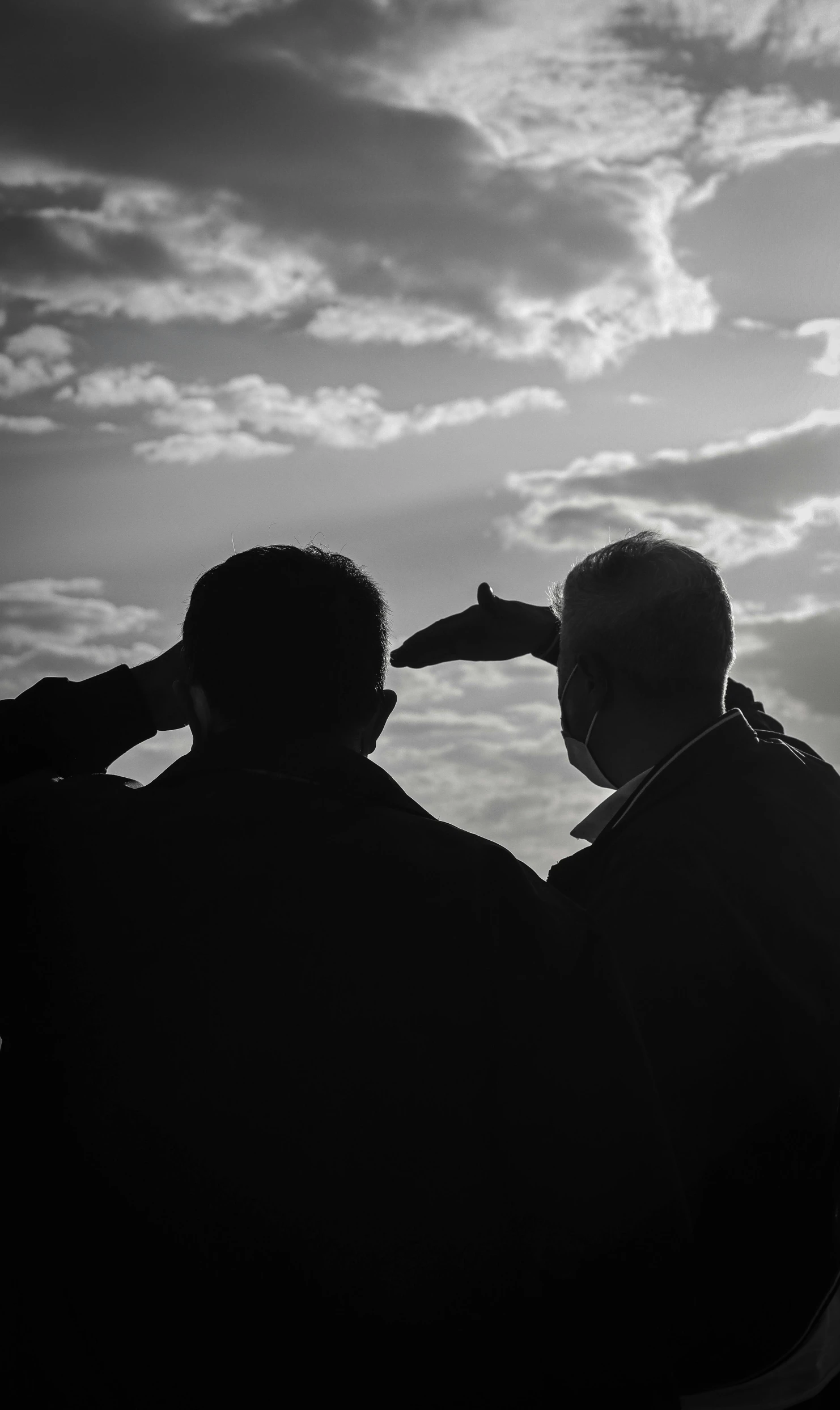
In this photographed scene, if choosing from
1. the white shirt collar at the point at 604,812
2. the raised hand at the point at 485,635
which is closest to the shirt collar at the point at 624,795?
the white shirt collar at the point at 604,812

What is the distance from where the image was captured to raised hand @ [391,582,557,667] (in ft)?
15.4

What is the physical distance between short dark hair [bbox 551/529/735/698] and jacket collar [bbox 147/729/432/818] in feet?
5.24

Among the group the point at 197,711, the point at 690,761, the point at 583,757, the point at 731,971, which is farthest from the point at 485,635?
the point at 197,711

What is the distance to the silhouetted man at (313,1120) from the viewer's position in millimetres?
2168

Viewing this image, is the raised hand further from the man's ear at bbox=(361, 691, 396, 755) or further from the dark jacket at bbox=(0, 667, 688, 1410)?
the dark jacket at bbox=(0, 667, 688, 1410)

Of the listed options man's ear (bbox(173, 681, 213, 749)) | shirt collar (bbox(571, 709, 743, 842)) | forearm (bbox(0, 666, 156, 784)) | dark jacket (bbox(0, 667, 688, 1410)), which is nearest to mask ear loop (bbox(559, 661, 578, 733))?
shirt collar (bbox(571, 709, 743, 842))

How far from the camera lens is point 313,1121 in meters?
2.21

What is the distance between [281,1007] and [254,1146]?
24 cm

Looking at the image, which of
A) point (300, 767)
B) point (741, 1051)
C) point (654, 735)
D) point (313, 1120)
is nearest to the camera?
point (313, 1120)

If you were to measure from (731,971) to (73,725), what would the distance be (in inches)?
71.1

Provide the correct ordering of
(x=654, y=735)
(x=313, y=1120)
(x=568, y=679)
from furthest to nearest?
(x=568, y=679), (x=654, y=735), (x=313, y=1120)

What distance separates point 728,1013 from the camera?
10.5ft

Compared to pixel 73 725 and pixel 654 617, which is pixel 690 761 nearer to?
pixel 654 617

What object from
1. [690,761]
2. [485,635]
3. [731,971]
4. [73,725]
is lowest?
[731,971]
